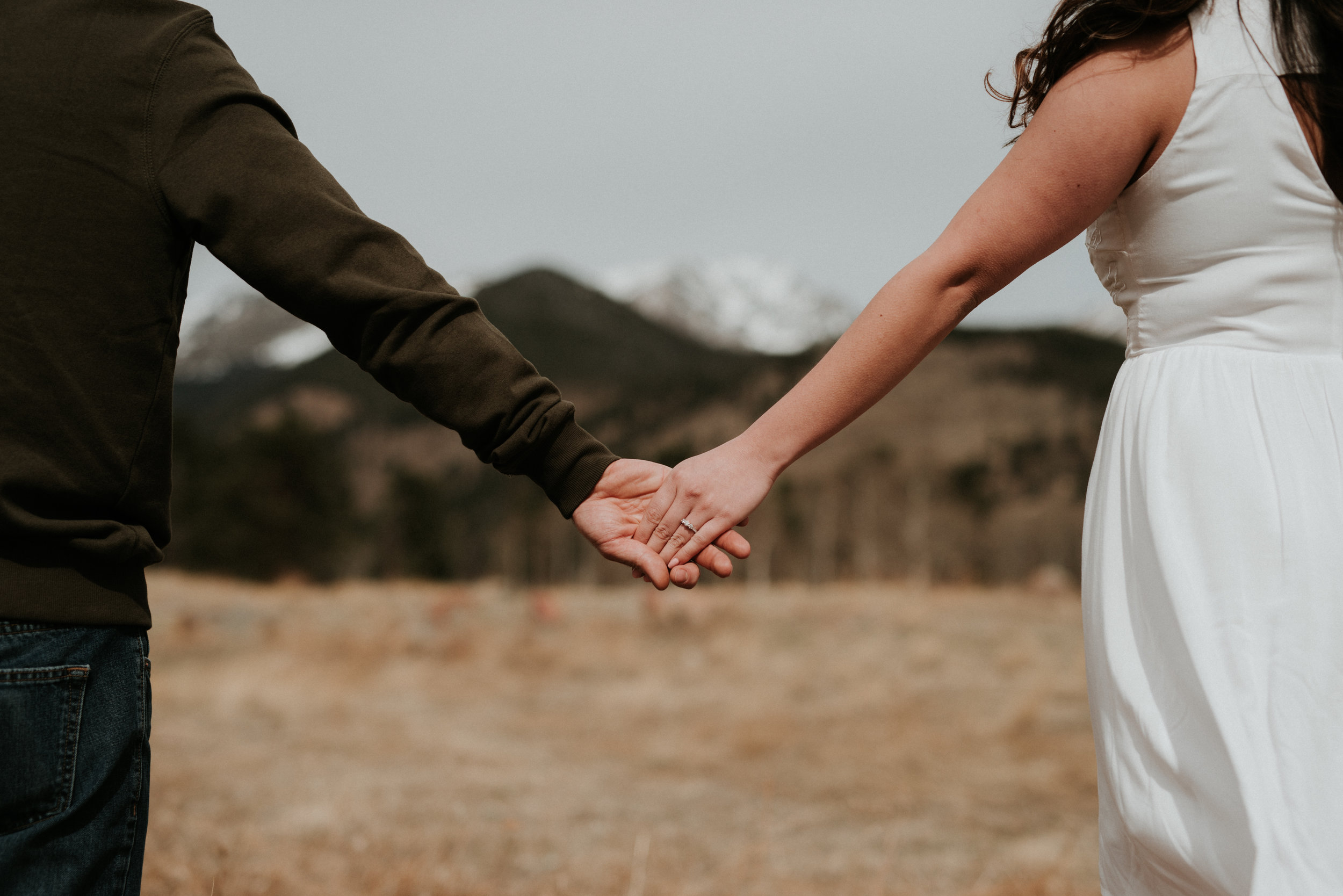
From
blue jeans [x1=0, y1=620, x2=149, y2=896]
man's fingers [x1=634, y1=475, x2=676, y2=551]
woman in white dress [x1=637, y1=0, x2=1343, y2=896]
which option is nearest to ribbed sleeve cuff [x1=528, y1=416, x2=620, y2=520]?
man's fingers [x1=634, y1=475, x2=676, y2=551]

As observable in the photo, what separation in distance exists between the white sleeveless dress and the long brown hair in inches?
1.0

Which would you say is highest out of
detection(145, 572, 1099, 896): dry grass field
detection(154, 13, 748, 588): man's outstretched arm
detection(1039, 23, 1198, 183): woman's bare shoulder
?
detection(1039, 23, 1198, 183): woman's bare shoulder

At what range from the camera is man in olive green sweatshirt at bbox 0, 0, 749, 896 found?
127cm

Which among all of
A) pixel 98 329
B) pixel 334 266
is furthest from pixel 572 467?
pixel 98 329

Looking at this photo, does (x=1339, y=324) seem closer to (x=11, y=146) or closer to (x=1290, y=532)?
(x=1290, y=532)

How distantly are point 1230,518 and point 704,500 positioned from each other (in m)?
1.11

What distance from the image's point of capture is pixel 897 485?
7975 centimetres

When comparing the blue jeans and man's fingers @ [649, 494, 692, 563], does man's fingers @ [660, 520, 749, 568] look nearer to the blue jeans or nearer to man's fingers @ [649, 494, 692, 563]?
man's fingers @ [649, 494, 692, 563]

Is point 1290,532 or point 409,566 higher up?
point 1290,532

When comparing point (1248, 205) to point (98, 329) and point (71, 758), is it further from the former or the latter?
point (71, 758)

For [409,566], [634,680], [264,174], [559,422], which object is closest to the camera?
[264,174]

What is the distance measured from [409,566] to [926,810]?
56.6 metres

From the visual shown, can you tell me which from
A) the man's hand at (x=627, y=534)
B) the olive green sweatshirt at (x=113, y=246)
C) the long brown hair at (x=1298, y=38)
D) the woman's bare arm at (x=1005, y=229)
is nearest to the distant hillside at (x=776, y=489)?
the man's hand at (x=627, y=534)

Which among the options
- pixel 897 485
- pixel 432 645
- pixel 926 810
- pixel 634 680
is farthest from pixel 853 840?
pixel 897 485
